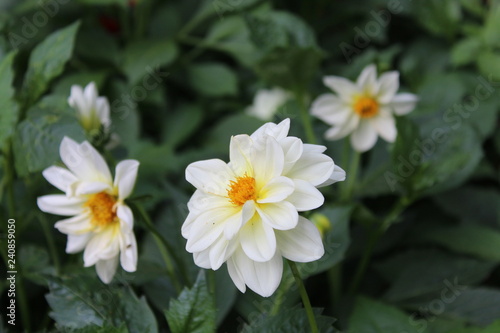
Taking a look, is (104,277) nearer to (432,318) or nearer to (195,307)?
(195,307)

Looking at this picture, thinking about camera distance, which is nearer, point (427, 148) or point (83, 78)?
point (427, 148)

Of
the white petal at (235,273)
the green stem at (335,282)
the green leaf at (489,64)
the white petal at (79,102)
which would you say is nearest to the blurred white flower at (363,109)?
the green stem at (335,282)

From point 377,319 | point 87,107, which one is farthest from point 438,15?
point 87,107

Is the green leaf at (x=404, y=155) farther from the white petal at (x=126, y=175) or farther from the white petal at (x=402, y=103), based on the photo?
the white petal at (x=126, y=175)

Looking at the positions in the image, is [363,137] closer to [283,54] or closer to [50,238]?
[283,54]

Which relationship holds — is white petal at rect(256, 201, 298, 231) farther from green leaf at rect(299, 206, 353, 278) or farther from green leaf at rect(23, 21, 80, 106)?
green leaf at rect(23, 21, 80, 106)

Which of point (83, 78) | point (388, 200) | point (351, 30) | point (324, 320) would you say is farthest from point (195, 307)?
point (351, 30)

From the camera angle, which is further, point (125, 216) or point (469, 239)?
point (469, 239)
